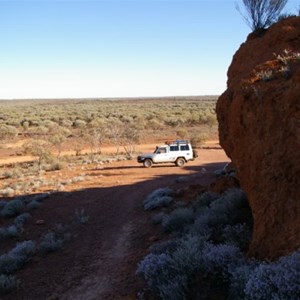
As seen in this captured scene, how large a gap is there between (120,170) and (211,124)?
3017cm

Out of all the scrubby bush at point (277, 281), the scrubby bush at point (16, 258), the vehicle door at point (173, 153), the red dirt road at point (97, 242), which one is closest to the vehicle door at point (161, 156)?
the vehicle door at point (173, 153)

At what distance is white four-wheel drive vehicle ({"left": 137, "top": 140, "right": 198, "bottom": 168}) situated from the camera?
2616cm

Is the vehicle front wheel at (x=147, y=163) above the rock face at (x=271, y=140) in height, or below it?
below

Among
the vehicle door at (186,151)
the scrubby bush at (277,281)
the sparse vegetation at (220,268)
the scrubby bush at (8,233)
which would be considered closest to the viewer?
the scrubby bush at (277,281)

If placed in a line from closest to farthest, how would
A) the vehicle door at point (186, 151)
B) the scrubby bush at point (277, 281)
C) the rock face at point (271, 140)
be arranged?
the scrubby bush at point (277, 281) < the rock face at point (271, 140) < the vehicle door at point (186, 151)

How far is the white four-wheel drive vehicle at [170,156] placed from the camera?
1030 inches

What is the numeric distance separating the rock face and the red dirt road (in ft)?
9.26

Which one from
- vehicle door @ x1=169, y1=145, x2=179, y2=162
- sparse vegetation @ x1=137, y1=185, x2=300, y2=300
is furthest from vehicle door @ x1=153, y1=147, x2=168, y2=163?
sparse vegetation @ x1=137, y1=185, x2=300, y2=300

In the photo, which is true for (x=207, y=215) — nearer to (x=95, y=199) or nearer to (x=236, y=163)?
(x=236, y=163)

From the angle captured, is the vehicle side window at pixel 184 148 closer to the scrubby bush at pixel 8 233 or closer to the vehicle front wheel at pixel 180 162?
the vehicle front wheel at pixel 180 162

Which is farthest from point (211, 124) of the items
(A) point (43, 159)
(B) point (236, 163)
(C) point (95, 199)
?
(B) point (236, 163)

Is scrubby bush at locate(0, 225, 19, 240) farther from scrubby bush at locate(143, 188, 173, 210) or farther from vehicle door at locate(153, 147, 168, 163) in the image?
vehicle door at locate(153, 147, 168, 163)

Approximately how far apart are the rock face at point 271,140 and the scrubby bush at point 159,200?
5331 mm

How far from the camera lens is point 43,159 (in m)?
29.4
